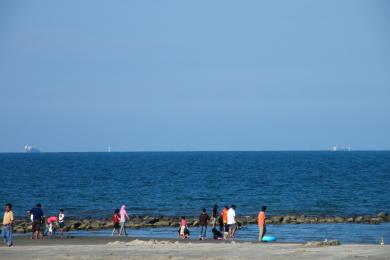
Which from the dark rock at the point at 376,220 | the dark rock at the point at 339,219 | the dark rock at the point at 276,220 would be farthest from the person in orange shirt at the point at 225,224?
the dark rock at the point at 339,219

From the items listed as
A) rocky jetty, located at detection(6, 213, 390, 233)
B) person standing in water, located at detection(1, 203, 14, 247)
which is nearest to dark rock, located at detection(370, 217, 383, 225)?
rocky jetty, located at detection(6, 213, 390, 233)

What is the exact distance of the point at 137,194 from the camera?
8394 cm

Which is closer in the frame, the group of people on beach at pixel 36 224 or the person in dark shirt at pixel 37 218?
the group of people on beach at pixel 36 224

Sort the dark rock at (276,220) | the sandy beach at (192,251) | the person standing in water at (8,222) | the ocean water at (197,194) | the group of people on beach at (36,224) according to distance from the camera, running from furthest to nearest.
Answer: the ocean water at (197,194) → the dark rock at (276,220) → the group of people on beach at (36,224) → the person standing in water at (8,222) → the sandy beach at (192,251)

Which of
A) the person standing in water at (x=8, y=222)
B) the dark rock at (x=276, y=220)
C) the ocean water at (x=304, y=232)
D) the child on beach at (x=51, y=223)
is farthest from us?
the dark rock at (x=276, y=220)

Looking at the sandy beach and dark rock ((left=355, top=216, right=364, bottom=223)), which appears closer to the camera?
the sandy beach

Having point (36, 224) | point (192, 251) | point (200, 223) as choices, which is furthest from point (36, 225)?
point (192, 251)

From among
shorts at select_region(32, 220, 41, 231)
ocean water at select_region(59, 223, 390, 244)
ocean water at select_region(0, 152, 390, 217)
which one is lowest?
ocean water at select_region(59, 223, 390, 244)

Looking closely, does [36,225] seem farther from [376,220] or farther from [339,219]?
[376,220]

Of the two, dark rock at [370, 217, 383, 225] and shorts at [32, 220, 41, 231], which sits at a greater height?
shorts at [32, 220, 41, 231]

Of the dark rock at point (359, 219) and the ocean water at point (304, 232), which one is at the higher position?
the dark rock at point (359, 219)

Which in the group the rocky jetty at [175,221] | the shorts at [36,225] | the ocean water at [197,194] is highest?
the ocean water at [197,194]

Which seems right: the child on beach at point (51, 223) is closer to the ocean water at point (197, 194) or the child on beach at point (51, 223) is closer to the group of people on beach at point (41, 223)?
the group of people on beach at point (41, 223)

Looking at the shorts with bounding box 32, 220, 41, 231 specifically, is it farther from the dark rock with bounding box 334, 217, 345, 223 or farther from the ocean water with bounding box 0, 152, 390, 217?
the ocean water with bounding box 0, 152, 390, 217
